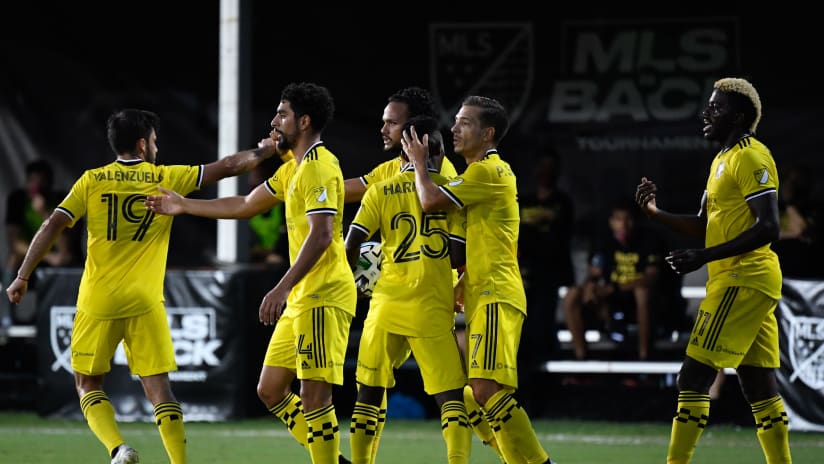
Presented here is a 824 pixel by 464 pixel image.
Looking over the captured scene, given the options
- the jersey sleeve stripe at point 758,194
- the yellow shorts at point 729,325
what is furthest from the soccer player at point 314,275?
the jersey sleeve stripe at point 758,194

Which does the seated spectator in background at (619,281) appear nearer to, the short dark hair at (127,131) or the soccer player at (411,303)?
the soccer player at (411,303)

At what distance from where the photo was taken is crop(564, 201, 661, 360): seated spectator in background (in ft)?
38.5

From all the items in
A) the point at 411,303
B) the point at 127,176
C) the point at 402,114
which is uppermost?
the point at 402,114

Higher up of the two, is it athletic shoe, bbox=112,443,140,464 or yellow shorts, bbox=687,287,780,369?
yellow shorts, bbox=687,287,780,369

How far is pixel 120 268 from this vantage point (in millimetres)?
7613

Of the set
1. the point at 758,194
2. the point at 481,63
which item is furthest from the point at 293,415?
the point at 481,63

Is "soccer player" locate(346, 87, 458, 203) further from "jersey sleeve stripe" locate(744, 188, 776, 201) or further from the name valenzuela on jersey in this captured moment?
"jersey sleeve stripe" locate(744, 188, 776, 201)

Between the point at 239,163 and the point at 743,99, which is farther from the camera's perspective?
the point at 239,163

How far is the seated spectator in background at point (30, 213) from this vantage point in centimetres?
1273

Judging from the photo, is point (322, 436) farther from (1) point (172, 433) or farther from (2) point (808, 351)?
(2) point (808, 351)

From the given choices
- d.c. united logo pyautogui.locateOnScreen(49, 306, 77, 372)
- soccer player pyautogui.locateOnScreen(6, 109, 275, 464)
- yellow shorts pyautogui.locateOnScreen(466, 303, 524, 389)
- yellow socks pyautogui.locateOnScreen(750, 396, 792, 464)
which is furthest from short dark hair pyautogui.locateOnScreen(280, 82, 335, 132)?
d.c. united logo pyautogui.locateOnScreen(49, 306, 77, 372)

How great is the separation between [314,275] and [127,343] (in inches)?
52.5

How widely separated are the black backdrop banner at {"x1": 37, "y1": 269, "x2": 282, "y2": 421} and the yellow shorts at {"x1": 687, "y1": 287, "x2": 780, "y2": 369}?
4.94 m

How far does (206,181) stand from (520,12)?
5.54m
